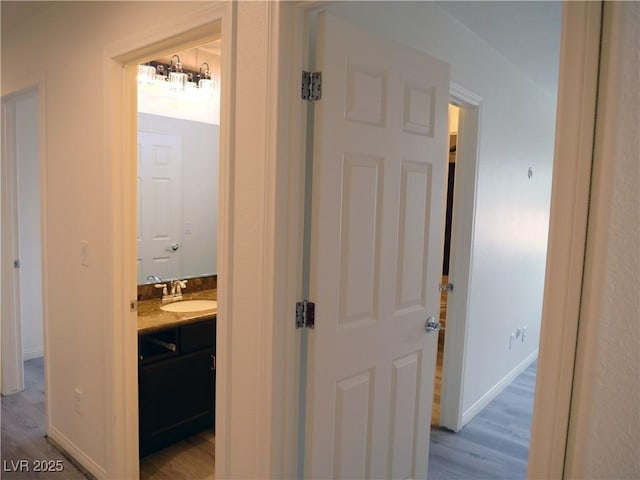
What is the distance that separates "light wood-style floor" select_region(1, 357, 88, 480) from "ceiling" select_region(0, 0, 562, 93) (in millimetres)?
2432

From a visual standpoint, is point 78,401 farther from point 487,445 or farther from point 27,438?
point 487,445

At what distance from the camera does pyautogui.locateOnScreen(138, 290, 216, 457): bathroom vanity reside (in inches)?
93.4

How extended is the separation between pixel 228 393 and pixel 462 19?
2198 mm

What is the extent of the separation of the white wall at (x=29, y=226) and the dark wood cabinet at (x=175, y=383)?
2080mm

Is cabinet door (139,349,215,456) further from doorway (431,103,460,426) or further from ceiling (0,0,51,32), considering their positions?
ceiling (0,0,51,32)

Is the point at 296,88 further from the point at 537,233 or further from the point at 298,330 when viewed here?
the point at 537,233

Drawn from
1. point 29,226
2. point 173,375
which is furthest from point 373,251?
point 29,226

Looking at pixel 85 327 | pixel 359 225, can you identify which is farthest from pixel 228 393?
pixel 85 327

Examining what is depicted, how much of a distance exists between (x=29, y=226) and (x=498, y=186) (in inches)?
151

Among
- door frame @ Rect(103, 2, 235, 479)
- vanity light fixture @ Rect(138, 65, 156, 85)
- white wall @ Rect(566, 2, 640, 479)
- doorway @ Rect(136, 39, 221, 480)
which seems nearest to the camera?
white wall @ Rect(566, 2, 640, 479)

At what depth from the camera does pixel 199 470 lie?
7.98 feet

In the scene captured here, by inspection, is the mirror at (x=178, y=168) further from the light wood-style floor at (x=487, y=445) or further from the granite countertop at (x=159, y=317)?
the light wood-style floor at (x=487, y=445)

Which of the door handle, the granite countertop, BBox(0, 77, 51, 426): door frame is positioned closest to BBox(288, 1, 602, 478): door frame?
the door handle

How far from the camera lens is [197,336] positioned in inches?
102
